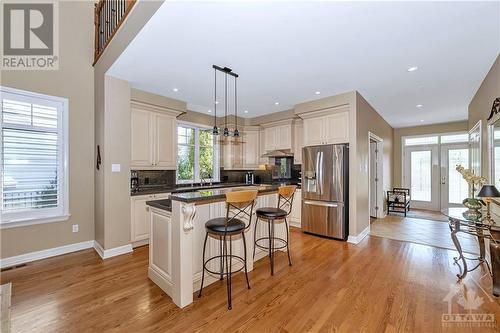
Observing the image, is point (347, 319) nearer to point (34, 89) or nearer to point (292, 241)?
point (292, 241)

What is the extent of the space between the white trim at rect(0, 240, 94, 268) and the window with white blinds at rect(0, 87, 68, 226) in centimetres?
49

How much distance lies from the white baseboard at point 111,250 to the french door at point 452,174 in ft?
27.5

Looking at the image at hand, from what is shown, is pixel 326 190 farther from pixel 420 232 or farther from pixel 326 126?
pixel 420 232

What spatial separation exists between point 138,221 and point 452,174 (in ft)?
27.5

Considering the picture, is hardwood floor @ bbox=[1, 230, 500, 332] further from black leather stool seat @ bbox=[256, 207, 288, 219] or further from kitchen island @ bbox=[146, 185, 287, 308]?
black leather stool seat @ bbox=[256, 207, 288, 219]

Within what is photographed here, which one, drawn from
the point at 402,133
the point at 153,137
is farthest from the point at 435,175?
the point at 153,137

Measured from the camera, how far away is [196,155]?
5.48 m

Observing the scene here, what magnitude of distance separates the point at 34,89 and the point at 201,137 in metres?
3.08

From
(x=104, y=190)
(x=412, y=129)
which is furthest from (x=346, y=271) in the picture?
(x=412, y=129)

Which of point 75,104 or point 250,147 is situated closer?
point 75,104

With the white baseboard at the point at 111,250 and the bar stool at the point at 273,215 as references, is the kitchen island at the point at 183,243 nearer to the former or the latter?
the bar stool at the point at 273,215

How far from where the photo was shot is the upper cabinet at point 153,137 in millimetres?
3861

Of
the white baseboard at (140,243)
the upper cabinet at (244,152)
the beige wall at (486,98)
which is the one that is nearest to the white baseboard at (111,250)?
the white baseboard at (140,243)

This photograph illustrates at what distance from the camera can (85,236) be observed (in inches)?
143
